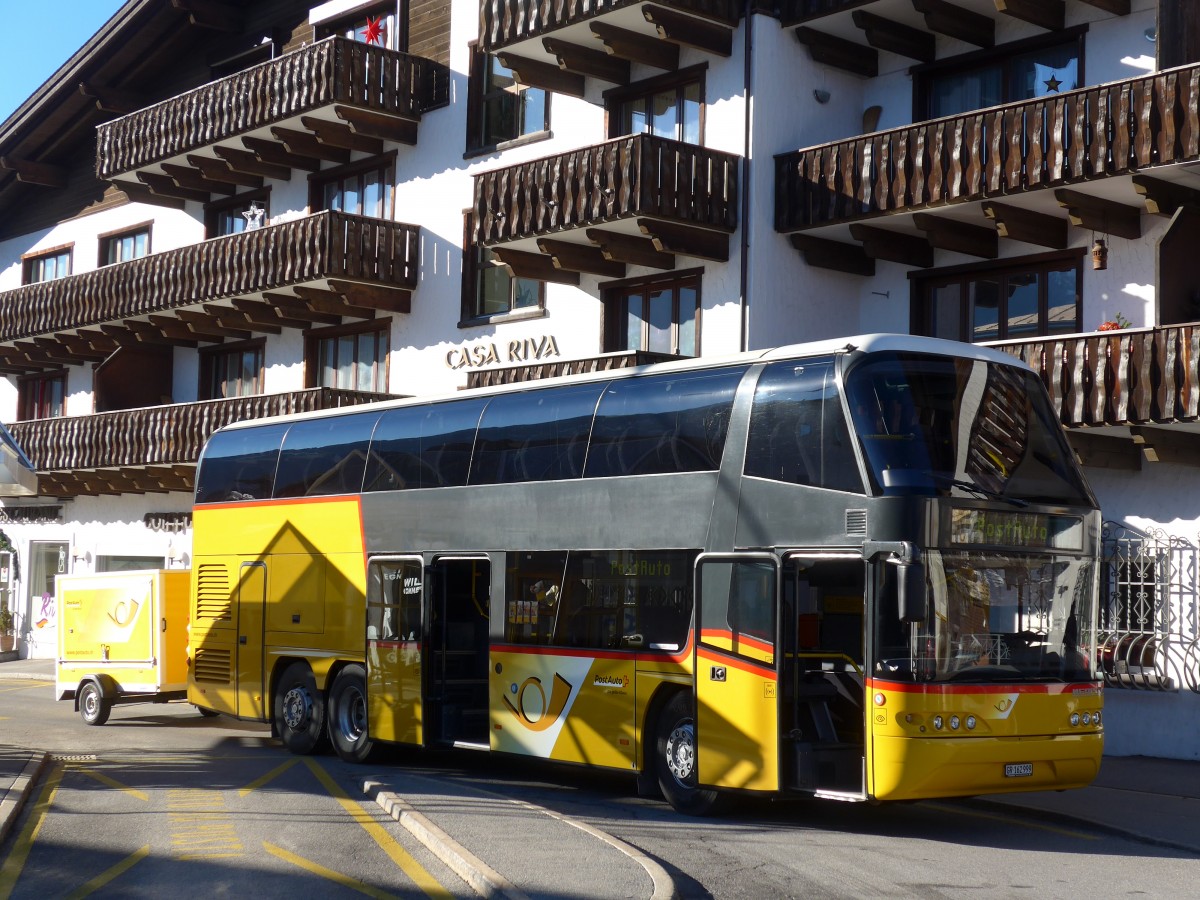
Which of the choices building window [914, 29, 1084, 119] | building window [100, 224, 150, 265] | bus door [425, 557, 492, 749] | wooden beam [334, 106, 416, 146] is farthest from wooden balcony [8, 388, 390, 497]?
bus door [425, 557, 492, 749]

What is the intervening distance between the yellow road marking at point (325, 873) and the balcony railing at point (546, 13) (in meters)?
14.5

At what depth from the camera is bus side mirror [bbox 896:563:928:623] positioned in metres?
12.0

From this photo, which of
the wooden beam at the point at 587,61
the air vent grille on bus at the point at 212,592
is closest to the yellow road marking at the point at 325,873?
the air vent grille on bus at the point at 212,592

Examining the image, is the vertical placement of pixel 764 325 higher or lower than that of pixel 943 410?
higher

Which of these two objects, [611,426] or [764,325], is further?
[764,325]

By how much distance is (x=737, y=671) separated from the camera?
13.4 metres

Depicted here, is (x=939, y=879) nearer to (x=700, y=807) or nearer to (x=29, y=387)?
(x=700, y=807)

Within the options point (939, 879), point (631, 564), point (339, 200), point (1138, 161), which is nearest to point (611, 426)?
point (631, 564)

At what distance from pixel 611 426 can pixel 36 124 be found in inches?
1171

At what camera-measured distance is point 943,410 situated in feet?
41.9

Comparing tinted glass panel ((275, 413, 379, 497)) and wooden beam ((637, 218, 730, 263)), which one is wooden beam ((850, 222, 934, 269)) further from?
tinted glass panel ((275, 413, 379, 497))

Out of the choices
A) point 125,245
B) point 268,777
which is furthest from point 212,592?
point 125,245

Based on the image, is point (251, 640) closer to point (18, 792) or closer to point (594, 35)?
point (18, 792)

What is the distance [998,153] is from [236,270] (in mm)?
16416
